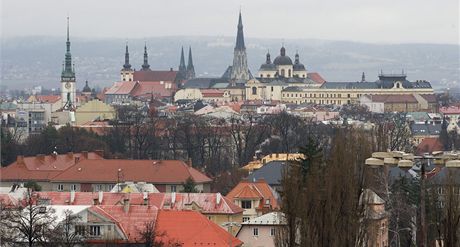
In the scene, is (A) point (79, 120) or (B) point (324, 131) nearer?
(B) point (324, 131)

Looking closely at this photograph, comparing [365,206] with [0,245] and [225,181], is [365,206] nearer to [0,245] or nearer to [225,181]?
[0,245]

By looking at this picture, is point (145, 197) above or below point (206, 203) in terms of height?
above

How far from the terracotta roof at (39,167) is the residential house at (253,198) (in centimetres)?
1337

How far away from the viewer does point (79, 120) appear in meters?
145

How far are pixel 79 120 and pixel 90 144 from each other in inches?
2002

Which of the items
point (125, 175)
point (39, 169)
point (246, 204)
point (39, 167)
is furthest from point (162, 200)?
point (39, 167)

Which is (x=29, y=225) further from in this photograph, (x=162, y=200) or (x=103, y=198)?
(x=162, y=200)

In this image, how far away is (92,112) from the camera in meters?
149

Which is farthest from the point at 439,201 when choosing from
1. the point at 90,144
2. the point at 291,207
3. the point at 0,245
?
the point at 90,144

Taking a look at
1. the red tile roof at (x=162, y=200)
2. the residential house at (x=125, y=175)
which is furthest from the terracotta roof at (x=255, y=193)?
the residential house at (x=125, y=175)

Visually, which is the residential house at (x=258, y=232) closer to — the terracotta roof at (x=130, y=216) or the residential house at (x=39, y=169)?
the terracotta roof at (x=130, y=216)

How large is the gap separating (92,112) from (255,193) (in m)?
90.5

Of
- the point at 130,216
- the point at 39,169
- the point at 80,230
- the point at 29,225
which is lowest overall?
the point at 39,169

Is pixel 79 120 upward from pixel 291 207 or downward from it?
downward
